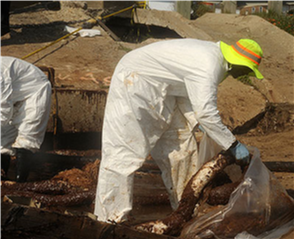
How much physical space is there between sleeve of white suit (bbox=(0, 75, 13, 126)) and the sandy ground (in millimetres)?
1858

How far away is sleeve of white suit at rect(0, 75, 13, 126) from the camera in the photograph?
207 inches

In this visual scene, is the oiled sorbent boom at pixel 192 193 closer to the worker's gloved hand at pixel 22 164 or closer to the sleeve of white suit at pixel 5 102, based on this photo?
the worker's gloved hand at pixel 22 164

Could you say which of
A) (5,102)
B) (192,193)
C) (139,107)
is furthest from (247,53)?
(5,102)

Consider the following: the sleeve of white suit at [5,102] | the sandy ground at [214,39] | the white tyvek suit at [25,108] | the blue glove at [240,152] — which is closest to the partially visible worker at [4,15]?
the sandy ground at [214,39]

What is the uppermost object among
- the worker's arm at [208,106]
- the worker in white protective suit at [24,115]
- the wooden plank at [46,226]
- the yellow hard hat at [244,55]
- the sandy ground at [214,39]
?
the yellow hard hat at [244,55]

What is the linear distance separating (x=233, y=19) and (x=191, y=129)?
7019mm

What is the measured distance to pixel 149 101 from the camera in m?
3.94

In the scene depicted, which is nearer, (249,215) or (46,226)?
(46,226)

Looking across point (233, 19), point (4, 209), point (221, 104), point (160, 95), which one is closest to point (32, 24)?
point (233, 19)

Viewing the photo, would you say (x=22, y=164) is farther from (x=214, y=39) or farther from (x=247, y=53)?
(x=214, y=39)

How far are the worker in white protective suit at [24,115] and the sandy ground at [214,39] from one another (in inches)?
59.2

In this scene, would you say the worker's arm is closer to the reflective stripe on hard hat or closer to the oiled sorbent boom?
the oiled sorbent boom

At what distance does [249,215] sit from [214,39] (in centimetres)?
580

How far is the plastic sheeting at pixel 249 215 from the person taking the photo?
12.4 feet
